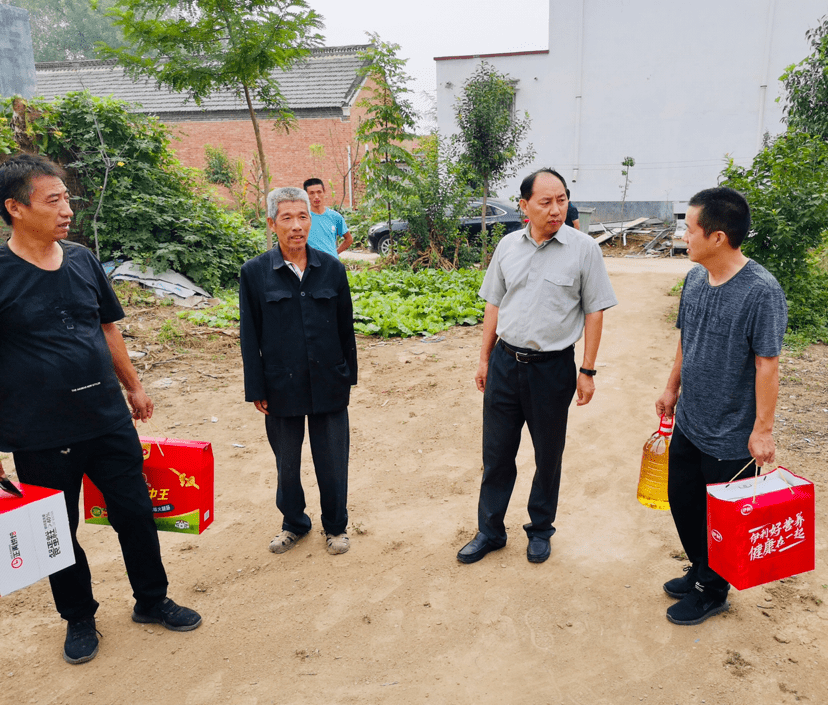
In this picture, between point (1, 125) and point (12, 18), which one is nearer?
point (1, 125)

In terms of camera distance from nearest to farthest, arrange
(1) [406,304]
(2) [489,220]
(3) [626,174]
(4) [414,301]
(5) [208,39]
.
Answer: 1. (5) [208,39]
2. (1) [406,304]
3. (4) [414,301]
4. (2) [489,220]
5. (3) [626,174]

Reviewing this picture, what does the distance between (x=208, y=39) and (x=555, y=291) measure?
7.05 m

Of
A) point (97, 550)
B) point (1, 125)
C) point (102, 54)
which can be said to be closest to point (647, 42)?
point (102, 54)

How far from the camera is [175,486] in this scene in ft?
8.89

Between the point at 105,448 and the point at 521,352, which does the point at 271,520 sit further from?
the point at 521,352

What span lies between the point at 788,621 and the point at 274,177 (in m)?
21.1

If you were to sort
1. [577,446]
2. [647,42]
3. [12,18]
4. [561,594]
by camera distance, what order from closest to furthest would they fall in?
[561,594] < [577,446] < [12,18] < [647,42]

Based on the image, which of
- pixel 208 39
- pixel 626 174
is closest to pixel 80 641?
pixel 208 39

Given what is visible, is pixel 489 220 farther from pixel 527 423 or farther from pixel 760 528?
pixel 760 528

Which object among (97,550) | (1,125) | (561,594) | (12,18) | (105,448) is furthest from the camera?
(12,18)

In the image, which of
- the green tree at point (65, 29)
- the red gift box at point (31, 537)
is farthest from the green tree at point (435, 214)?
the green tree at point (65, 29)

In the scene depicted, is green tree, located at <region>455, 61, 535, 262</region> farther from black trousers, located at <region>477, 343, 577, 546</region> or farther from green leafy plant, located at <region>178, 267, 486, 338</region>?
black trousers, located at <region>477, 343, 577, 546</region>

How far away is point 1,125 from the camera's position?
741cm

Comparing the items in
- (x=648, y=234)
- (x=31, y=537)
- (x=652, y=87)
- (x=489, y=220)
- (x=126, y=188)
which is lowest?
(x=31, y=537)
